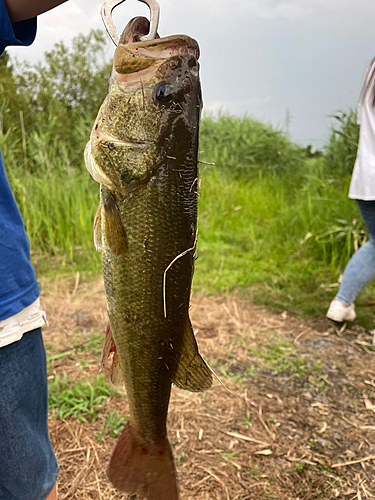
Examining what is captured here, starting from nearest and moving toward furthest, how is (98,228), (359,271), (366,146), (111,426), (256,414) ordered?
(98,228) < (111,426) < (256,414) < (366,146) < (359,271)

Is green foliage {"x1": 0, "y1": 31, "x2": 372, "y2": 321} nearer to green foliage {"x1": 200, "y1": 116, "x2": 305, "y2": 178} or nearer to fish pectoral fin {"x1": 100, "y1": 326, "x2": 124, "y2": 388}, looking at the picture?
green foliage {"x1": 200, "y1": 116, "x2": 305, "y2": 178}

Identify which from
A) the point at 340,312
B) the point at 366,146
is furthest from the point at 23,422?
the point at 366,146

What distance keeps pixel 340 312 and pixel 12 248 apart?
3019 mm

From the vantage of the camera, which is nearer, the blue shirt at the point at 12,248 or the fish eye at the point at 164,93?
the fish eye at the point at 164,93

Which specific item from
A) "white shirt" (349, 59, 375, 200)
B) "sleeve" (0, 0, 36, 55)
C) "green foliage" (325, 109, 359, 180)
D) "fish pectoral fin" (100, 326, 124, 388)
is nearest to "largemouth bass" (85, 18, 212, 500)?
"fish pectoral fin" (100, 326, 124, 388)

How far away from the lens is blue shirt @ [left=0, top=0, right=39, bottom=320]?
1.21 meters

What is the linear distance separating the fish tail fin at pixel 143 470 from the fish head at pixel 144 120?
924 mm

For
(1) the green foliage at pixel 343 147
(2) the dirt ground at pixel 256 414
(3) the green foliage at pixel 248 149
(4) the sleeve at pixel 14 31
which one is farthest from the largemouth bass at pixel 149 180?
(3) the green foliage at pixel 248 149

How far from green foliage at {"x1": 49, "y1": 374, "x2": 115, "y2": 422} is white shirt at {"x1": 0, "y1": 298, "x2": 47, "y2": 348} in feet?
4.28

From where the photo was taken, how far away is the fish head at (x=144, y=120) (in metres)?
1.07

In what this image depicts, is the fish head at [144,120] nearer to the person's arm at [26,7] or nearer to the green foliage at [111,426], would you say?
the person's arm at [26,7]

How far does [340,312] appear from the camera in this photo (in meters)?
3.52

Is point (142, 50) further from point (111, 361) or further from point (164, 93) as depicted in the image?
point (111, 361)

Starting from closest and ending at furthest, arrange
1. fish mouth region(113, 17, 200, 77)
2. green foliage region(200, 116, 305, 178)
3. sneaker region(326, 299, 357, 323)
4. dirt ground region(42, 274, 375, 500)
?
fish mouth region(113, 17, 200, 77) → dirt ground region(42, 274, 375, 500) → sneaker region(326, 299, 357, 323) → green foliage region(200, 116, 305, 178)
